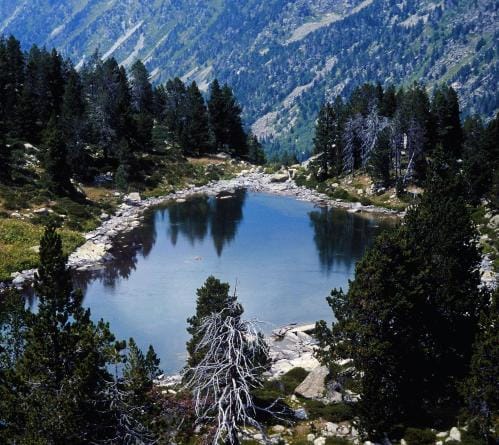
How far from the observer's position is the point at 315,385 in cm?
3400

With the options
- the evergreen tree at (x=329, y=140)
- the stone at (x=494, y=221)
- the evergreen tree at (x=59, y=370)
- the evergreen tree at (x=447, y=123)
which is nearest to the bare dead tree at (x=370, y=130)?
the evergreen tree at (x=329, y=140)

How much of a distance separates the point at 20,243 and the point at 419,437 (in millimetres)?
51997

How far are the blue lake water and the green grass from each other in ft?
19.1

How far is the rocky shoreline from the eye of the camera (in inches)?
2702

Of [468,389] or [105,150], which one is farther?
[105,150]

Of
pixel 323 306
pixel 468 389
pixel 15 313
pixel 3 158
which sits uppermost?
pixel 3 158

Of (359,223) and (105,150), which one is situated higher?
(105,150)

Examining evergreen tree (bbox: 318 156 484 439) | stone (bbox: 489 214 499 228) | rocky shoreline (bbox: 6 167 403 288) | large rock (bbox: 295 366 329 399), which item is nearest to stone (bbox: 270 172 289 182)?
rocky shoreline (bbox: 6 167 403 288)

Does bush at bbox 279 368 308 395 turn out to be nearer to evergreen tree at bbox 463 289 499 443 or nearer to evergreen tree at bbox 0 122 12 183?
evergreen tree at bbox 463 289 499 443

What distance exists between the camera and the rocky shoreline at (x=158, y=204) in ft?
225

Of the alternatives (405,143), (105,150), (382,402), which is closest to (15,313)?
(382,402)

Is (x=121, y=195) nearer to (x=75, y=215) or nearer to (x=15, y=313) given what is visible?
(x=75, y=215)

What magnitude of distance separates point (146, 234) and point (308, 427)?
56030 millimetres

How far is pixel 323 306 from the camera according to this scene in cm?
5634
